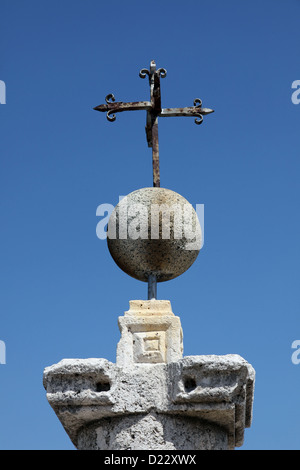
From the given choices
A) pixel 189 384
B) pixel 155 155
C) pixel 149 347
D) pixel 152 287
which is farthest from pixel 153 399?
pixel 155 155

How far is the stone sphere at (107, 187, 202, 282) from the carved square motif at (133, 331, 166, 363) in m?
0.67

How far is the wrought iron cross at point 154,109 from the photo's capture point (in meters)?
7.59

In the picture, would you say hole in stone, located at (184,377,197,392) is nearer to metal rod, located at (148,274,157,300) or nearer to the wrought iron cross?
Result: metal rod, located at (148,274,157,300)

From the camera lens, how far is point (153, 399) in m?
6.18

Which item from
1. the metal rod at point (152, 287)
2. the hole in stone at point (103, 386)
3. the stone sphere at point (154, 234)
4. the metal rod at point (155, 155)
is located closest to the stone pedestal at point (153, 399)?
the hole in stone at point (103, 386)

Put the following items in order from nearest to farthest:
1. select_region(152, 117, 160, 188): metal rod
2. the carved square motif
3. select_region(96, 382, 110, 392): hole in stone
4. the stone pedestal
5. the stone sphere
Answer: the stone pedestal, select_region(96, 382, 110, 392): hole in stone, the carved square motif, the stone sphere, select_region(152, 117, 160, 188): metal rod

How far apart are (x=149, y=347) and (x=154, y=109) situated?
244 cm

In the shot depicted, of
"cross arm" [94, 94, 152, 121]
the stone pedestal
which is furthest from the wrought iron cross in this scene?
the stone pedestal

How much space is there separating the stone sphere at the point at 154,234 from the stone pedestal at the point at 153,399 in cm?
93

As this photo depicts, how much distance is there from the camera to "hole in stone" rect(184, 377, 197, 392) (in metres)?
6.09

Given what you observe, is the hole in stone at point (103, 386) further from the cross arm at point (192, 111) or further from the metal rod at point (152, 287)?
the cross arm at point (192, 111)
